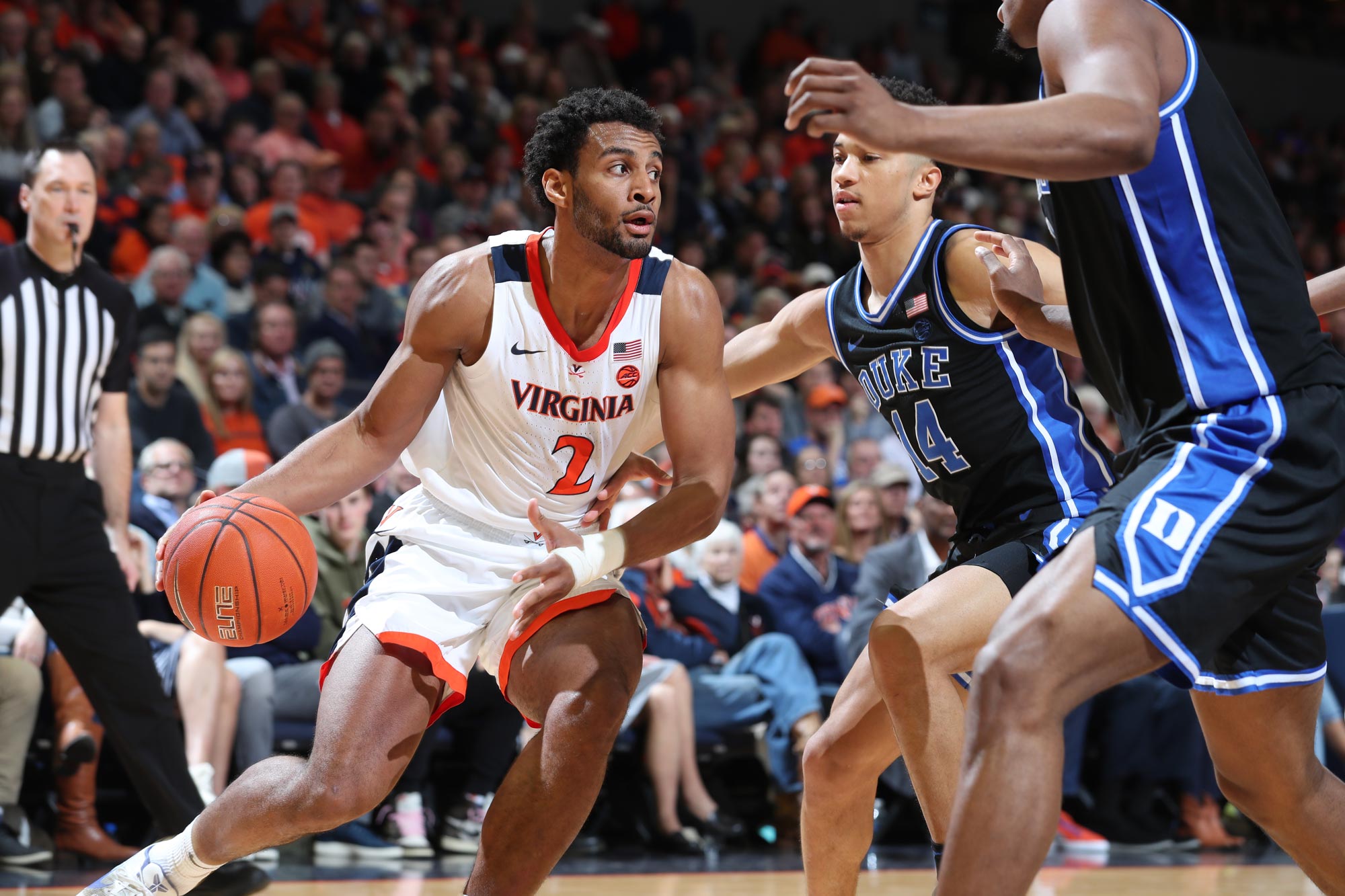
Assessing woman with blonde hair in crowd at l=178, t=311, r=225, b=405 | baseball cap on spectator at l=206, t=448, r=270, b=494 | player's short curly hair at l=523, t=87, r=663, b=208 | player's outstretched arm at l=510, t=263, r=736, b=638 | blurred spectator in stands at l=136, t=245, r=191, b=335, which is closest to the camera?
player's outstretched arm at l=510, t=263, r=736, b=638

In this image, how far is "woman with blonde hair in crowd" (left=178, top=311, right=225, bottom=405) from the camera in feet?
25.9

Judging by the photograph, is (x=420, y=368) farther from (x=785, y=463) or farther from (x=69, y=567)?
(x=785, y=463)

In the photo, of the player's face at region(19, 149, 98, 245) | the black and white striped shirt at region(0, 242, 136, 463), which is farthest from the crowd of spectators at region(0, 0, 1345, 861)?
the player's face at region(19, 149, 98, 245)

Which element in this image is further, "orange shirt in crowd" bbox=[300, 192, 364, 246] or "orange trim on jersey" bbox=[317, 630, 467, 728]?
"orange shirt in crowd" bbox=[300, 192, 364, 246]

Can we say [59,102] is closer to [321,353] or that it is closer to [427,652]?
[321,353]

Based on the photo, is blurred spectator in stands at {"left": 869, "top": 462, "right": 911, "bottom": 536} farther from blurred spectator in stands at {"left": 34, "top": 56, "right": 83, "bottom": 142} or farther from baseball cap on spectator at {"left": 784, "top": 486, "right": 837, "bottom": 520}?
blurred spectator in stands at {"left": 34, "top": 56, "right": 83, "bottom": 142}

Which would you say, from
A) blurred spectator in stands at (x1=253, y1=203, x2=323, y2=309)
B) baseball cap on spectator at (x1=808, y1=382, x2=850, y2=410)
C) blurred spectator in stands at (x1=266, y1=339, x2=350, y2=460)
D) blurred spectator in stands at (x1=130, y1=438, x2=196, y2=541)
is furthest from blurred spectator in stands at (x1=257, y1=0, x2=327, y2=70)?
blurred spectator in stands at (x1=130, y1=438, x2=196, y2=541)

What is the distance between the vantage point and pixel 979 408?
12.3ft

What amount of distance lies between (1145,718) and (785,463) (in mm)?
2717

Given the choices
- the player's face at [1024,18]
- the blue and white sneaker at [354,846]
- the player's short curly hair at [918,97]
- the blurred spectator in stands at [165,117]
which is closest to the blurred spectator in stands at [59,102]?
the blurred spectator in stands at [165,117]

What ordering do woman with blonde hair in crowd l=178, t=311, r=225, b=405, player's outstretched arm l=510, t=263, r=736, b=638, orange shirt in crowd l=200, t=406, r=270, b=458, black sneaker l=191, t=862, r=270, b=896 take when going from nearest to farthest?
player's outstretched arm l=510, t=263, r=736, b=638, black sneaker l=191, t=862, r=270, b=896, orange shirt in crowd l=200, t=406, r=270, b=458, woman with blonde hair in crowd l=178, t=311, r=225, b=405

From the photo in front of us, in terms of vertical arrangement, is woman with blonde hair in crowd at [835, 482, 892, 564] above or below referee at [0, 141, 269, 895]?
below

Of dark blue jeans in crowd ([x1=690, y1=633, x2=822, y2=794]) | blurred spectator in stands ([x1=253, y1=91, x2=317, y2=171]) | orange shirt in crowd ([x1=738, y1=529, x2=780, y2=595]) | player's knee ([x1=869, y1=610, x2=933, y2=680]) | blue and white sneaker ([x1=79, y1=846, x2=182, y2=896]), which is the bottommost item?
dark blue jeans in crowd ([x1=690, y1=633, x2=822, y2=794])

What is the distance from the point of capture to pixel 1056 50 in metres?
2.58
